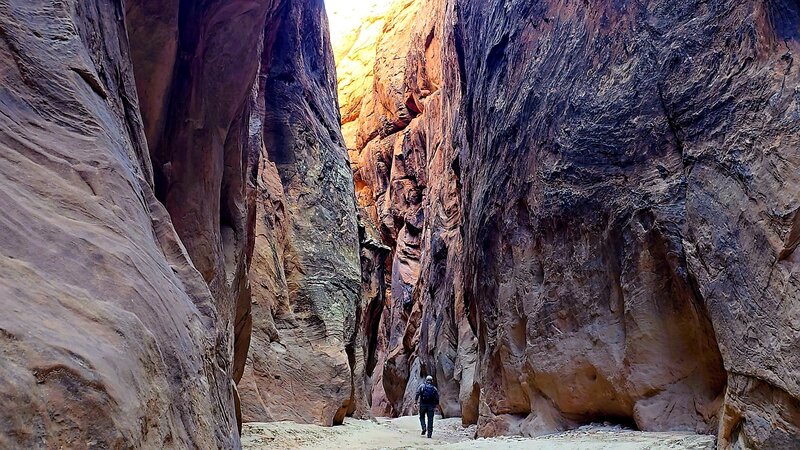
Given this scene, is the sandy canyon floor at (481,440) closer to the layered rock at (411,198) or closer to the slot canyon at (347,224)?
the slot canyon at (347,224)

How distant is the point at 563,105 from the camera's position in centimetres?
1098

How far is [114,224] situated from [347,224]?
590 inches

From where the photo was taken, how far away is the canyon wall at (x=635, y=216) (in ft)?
20.2

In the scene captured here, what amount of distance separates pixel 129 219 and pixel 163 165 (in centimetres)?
446

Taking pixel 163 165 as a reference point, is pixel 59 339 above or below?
below

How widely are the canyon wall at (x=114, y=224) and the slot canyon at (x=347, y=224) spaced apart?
2 cm

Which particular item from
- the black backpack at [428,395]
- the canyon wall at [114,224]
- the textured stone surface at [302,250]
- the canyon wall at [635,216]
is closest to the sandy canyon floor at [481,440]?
the canyon wall at [635,216]

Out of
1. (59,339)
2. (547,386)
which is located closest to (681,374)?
(547,386)

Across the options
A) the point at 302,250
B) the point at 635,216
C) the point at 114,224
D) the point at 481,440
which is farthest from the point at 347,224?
the point at 114,224

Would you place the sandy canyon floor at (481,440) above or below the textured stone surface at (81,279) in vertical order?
below

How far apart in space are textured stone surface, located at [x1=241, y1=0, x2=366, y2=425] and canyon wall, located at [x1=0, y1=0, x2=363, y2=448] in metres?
4.88

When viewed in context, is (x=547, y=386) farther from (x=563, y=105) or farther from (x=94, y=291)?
(x=94, y=291)

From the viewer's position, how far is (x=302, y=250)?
16141mm

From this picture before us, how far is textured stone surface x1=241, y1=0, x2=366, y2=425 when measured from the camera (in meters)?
13.3
